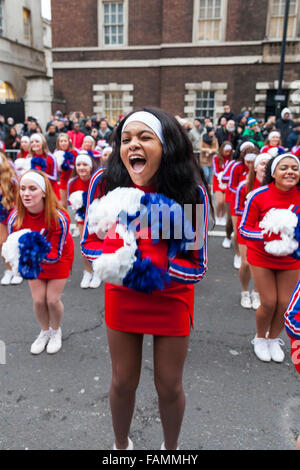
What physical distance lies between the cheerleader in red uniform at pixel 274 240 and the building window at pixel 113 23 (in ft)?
63.6

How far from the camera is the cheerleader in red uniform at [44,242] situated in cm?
310

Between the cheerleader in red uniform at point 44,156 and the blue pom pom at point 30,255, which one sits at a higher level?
the cheerleader in red uniform at point 44,156

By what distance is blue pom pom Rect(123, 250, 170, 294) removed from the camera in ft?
5.53

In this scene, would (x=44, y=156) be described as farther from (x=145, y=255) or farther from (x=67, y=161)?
(x=145, y=255)

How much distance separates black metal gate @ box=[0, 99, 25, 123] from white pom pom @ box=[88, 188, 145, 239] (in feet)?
56.6

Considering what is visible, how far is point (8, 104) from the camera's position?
56.6 feet

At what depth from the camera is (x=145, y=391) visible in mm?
3006

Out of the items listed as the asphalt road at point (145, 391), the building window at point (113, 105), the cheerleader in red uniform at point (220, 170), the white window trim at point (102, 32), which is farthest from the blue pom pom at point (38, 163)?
the white window trim at point (102, 32)

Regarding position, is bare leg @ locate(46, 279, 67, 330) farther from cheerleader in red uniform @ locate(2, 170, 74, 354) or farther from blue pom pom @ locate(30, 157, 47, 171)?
blue pom pom @ locate(30, 157, 47, 171)

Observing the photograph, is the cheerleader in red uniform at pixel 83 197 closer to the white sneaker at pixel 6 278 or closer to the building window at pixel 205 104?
the white sneaker at pixel 6 278

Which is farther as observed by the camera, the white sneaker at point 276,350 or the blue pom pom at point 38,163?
the blue pom pom at point 38,163
